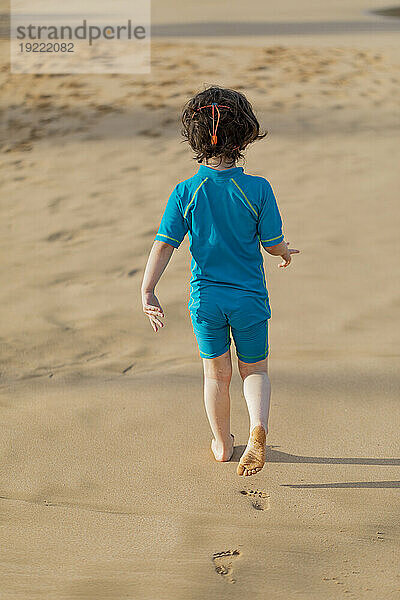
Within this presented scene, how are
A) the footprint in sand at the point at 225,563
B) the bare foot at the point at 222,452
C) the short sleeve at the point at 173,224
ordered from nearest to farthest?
1. the footprint in sand at the point at 225,563
2. the short sleeve at the point at 173,224
3. the bare foot at the point at 222,452

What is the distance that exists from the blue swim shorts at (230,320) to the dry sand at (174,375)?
1.66 feet

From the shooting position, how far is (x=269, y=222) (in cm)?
256

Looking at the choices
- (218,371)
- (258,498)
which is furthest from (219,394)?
(258,498)

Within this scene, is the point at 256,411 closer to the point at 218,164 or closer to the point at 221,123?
the point at 218,164

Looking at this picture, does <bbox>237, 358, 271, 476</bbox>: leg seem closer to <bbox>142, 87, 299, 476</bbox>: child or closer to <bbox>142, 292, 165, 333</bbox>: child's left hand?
<bbox>142, 87, 299, 476</bbox>: child

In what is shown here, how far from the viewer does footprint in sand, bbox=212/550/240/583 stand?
215 centimetres

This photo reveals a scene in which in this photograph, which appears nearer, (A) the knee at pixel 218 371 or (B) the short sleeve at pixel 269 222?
(B) the short sleeve at pixel 269 222

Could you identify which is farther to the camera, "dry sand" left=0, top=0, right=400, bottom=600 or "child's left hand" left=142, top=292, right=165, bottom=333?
"child's left hand" left=142, top=292, right=165, bottom=333

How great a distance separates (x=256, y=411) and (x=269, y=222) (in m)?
0.69

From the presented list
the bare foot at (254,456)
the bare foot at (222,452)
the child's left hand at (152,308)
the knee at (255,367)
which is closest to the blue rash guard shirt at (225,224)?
the child's left hand at (152,308)

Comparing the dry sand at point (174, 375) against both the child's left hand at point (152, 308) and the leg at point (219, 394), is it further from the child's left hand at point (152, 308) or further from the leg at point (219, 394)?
the child's left hand at point (152, 308)

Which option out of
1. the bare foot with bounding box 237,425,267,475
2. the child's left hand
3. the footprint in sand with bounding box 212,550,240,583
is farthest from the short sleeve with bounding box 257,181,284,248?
the footprint in sand with bounding box 212,550,240,583

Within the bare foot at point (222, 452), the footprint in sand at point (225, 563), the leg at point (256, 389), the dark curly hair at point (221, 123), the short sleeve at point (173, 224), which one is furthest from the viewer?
the bare foot at point (222, 452)

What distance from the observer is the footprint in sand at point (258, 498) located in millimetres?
2611
